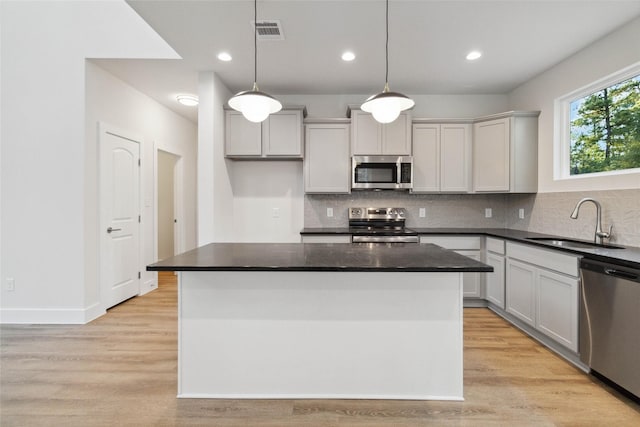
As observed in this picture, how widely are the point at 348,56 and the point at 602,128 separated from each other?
2.52m

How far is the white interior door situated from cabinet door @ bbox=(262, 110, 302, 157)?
1.77m

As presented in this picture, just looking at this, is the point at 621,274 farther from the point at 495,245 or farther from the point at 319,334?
the point at 319,334

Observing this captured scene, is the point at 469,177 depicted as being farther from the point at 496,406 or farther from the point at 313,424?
the point at 313,424

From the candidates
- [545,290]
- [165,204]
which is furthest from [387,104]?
[165,204]

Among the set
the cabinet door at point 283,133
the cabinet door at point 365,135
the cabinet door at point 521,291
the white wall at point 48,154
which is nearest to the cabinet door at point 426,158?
the cabinet door at point 365,135

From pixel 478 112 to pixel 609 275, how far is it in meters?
2.86

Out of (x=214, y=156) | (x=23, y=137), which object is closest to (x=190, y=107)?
(x=214, y=156)

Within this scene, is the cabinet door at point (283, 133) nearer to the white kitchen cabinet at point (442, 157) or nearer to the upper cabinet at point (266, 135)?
the upper cabinet at point (266, 135)

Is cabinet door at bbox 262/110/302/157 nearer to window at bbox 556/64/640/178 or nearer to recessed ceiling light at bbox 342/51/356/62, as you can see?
recessed ceiling light at bbox 342/51/356/62

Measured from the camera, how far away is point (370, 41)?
2.86 metres

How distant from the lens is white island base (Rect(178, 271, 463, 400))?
6.37ft

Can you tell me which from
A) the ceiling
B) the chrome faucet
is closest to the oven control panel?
the ceiling

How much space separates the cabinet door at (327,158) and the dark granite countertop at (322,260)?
1669 mm

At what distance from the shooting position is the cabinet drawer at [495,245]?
3.39 meters
